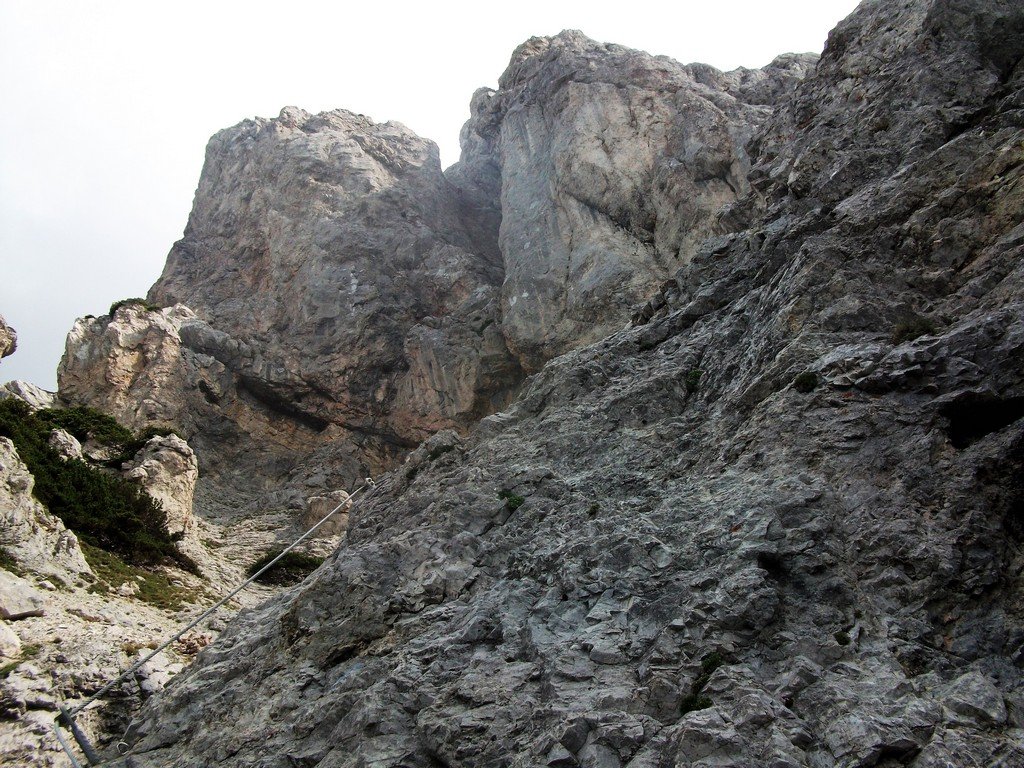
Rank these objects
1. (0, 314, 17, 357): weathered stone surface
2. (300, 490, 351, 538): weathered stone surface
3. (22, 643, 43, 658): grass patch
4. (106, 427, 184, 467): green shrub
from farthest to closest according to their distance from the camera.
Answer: (0, 314, 17, 357): weathered stone surface < (300, 490, 351, 538): weathered stone surface < (106, 427, 184, 467): green shrub < (22, 643, 43, 658): grass patch

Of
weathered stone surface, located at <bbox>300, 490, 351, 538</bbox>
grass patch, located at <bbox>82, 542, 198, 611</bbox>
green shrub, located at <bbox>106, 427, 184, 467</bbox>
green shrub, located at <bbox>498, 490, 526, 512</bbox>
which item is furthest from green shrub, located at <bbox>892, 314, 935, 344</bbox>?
green shrub, located at <bbox>106, 427, 184, 467</bbox>

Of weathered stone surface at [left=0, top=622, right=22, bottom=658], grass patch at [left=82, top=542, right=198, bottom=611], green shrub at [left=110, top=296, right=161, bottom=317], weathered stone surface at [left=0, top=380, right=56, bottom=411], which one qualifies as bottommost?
weathered stone surface at [left=0, top=622, right=22, bottom=658]

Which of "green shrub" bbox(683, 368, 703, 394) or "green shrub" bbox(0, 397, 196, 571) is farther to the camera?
"green shrub" bbox(0, 397, 196, 571)

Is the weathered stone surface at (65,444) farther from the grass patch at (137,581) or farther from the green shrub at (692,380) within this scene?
the green shrub at (692,380)

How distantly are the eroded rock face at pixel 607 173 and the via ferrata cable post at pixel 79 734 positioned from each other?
26.9 meters

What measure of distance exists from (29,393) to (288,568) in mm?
16620

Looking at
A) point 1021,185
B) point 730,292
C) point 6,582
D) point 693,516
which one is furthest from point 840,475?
point 6,582

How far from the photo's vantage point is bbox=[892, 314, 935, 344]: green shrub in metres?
14.2

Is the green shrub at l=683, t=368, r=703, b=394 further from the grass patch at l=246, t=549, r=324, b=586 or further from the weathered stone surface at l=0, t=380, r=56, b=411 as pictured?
the weathered stone surface at l=0, t=380, r=56, b=411

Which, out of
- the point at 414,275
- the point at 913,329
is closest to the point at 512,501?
the point at 913,329

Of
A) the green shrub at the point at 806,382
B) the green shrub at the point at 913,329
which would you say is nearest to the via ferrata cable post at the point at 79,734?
the green shrub at the point at 806,382

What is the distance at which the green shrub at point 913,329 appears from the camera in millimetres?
14219

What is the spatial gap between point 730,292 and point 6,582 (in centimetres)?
1984

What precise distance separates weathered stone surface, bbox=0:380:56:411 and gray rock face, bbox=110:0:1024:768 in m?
22.1
